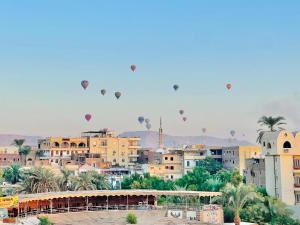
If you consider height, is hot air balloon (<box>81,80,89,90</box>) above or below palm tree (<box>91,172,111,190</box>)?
above

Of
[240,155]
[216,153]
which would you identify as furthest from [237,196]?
[216,153]

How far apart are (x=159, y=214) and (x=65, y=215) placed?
9.25m

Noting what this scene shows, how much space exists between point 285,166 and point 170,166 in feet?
155

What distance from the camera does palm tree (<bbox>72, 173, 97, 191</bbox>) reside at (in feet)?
220

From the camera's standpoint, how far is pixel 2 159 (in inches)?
4877

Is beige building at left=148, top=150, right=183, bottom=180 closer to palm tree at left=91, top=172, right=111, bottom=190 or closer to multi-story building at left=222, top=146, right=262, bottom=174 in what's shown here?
multi-story building at left=222, top=146, right=262, bottom=174

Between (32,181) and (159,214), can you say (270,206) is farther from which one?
(32,181)

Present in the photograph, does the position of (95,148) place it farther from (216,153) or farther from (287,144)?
(287,144)

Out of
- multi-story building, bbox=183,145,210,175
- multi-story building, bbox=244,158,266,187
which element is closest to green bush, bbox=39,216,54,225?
multi-story building, bbox=244,158,266,187

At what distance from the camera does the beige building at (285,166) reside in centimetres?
5881

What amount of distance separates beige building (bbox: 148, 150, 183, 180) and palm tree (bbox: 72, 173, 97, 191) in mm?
33279

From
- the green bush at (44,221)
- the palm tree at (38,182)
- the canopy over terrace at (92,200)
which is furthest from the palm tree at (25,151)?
the green bush at (44,221)

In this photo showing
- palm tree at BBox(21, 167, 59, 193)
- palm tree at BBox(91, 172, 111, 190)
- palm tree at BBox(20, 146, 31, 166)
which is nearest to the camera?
palm tree at BBox(21, 167, 59, 193)

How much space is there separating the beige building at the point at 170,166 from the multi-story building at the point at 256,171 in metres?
32.8
